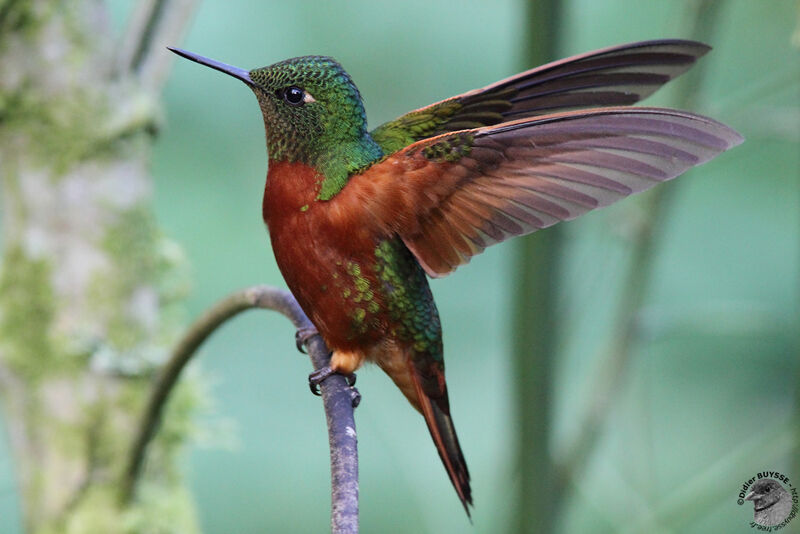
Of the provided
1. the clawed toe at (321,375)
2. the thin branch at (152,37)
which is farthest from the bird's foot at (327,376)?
the thin branch at (152,37)

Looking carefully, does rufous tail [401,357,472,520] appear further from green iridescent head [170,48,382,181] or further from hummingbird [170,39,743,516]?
green iridescent head [170,48,382,181]

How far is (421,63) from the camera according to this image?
2764 millimetres

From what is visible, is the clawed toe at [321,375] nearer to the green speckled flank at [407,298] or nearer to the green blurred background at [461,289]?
the green speckled flank at [407,298]

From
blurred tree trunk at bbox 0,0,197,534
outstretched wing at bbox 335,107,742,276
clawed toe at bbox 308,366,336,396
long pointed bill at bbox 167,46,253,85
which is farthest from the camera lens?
blurred tree trunk at bbox 0,0,197,534

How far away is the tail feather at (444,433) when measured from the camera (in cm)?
151

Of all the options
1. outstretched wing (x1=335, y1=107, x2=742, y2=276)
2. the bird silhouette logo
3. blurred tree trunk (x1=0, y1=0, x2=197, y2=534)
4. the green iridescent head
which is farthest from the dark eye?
the bird silhouette logo

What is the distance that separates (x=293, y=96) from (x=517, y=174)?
39cm

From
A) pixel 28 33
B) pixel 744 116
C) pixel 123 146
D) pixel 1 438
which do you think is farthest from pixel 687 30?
pixel 1 438

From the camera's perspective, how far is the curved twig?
0.90 metres

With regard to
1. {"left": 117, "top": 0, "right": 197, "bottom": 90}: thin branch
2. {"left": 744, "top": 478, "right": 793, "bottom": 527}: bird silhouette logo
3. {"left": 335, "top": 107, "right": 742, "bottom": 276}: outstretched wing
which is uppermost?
{"left": 117, "top": 0, "right": 197, "bottom": 90}: thin branch

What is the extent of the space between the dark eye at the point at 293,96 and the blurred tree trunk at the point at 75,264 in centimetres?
40

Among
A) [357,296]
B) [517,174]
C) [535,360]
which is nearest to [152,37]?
[357,296]

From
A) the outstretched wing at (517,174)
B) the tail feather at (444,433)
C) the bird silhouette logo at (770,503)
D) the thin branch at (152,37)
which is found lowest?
the bird silhouette logo at (770,503)

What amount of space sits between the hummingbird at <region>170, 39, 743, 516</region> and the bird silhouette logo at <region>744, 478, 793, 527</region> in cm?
52
